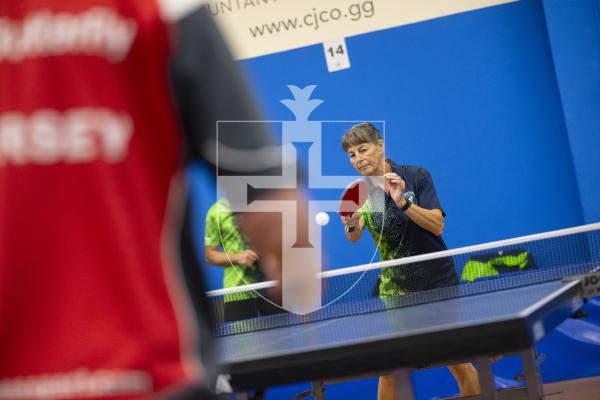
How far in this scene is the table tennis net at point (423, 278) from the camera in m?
3.96

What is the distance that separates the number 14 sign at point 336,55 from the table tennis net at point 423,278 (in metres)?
1.83

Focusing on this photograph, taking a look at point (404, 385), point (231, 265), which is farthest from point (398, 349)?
point (231, 265)

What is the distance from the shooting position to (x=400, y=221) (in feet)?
15.4

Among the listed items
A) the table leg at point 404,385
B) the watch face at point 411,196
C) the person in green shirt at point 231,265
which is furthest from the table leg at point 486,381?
the person in green shirt at point 231,265

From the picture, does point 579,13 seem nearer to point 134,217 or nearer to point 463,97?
point 463,97

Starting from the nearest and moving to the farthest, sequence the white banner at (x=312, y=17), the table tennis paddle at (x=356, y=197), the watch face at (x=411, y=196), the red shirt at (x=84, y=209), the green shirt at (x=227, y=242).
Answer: the red shirt at (x=84, y=209) < the watch face at (x=411, y=196) < the table tennis paddle at (x=356, y=197) < the green shirt at (x=227, y=242) < the white banner at (x=312, y=17)

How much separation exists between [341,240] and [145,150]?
6182 millimetres

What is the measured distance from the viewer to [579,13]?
259 inches

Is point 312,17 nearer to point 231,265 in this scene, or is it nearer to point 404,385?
point 231,265

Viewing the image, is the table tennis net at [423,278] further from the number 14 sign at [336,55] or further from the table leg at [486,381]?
the number 14 sign at [336,55]

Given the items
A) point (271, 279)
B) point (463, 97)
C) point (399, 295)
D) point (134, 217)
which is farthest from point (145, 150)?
point (463, 97)

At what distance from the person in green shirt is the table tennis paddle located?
653mm

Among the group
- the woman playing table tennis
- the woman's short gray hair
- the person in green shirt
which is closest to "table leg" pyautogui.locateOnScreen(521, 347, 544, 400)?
the woman playing table tennis

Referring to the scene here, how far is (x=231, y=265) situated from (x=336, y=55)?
7.25 feet
